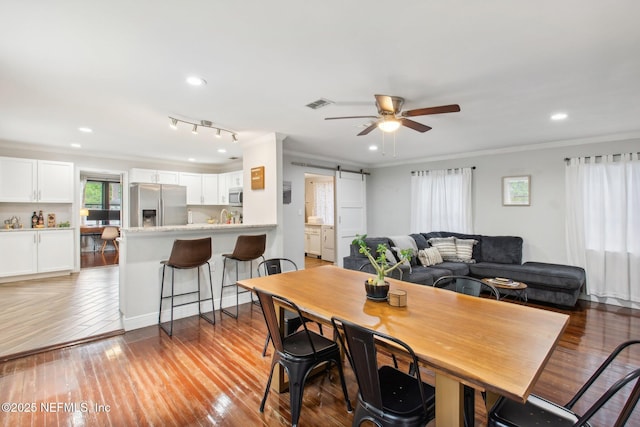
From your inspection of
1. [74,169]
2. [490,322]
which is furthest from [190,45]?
[74,169]

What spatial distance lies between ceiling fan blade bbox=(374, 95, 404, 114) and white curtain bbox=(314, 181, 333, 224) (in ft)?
16.4

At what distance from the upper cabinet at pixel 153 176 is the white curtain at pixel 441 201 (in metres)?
5.32

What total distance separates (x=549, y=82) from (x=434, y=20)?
159cm

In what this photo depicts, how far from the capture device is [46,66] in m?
2.35

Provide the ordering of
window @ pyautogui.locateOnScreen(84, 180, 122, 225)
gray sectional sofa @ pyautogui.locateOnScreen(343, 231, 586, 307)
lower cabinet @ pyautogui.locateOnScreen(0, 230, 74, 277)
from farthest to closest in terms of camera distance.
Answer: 1. window @ pyautogui.locateOnScreen(84, 180, 122, 225)
2. lower cabinet @ pyautogui.locateOnScreen(0, 230, 74, 277)
3. gray sectional sofa @ pyautogui.locateOnScreen(343, 231, 586, 307)

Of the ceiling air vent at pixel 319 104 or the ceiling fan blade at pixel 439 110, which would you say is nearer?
the ceiling fan blade at pixel 439 110

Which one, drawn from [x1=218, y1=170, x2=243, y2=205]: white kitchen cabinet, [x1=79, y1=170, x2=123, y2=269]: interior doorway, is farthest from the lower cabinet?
[x1=218, y1=170, x2=243, y2=205]: white kitchen cabinet

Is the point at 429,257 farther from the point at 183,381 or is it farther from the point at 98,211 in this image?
the point at 98,211

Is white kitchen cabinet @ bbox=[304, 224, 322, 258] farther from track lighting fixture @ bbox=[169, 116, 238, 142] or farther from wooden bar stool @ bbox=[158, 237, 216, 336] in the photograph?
wooden bar stool @ bbox=[158, 237, 216, 336]

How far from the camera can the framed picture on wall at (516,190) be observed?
5.15 metres

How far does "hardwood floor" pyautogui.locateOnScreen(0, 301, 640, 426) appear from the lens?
1.96 metres

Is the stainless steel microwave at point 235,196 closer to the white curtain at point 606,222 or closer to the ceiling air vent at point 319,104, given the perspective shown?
the ceiling air vent at point 319,104

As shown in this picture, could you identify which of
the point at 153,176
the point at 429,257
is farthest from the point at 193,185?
the point at 429,257

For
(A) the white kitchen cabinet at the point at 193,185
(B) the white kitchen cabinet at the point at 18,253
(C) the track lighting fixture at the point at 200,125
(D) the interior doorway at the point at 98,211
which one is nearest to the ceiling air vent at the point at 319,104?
(C) the track lighting fixture at the point at 200,125
